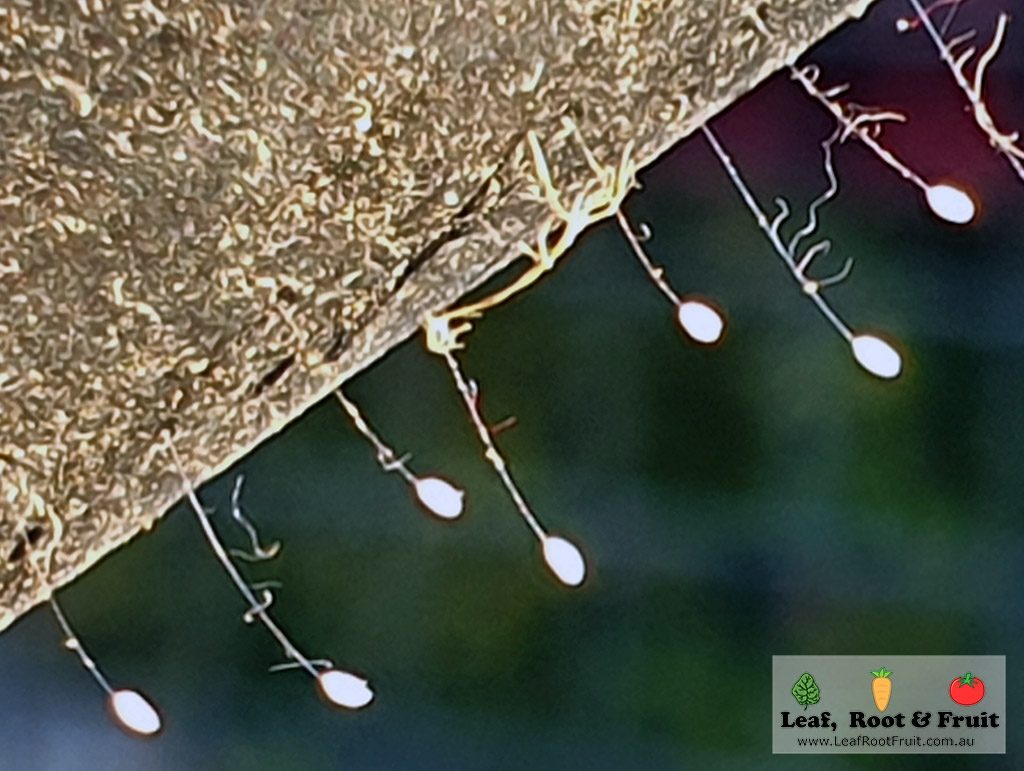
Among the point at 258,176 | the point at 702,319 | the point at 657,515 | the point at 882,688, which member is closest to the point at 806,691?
the point at 882,688

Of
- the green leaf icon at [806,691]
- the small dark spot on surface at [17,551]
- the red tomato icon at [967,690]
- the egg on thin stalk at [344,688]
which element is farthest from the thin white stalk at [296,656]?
the red tomato icon at [967,690]

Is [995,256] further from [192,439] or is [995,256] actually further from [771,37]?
[192,439]

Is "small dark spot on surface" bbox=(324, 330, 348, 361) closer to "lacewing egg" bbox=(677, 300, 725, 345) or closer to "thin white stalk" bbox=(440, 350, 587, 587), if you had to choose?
"thin white stalk" bbox=(440, 350, 587, 587)

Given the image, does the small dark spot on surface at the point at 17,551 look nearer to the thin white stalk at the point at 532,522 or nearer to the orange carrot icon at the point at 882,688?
the thin white stalk at the point at 532,522

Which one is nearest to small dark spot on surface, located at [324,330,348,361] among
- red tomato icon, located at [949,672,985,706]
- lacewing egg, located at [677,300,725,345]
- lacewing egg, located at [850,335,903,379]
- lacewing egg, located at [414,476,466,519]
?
lacewing egg, located at [414,476,466,519]

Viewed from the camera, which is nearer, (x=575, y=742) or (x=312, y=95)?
(x=312, y=95)

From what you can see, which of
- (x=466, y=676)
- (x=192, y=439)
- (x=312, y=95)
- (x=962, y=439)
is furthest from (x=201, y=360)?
(x=962, y=439)

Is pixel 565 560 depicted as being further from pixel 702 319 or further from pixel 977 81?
pixel 977 81
